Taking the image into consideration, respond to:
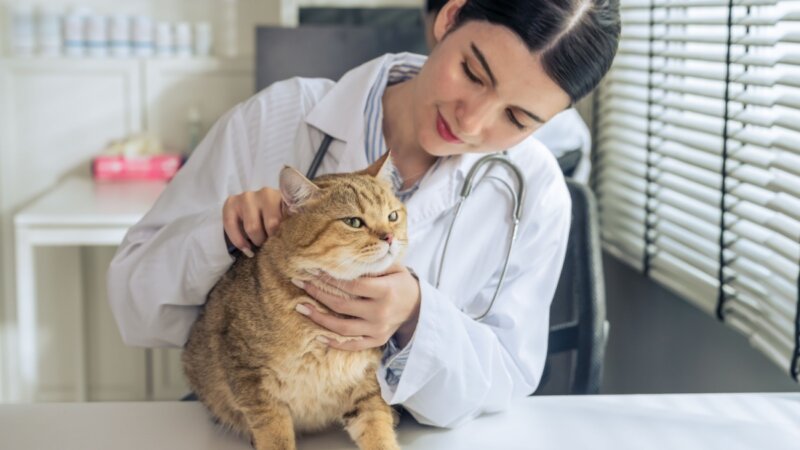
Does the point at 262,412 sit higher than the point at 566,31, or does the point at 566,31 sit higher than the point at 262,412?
the point at 566,31

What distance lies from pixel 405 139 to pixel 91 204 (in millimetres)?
1374

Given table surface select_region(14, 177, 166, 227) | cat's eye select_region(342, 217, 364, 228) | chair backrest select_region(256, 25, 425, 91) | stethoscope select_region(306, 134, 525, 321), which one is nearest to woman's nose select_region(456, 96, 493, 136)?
stethoscope select_region(306, 134, 525, 321)

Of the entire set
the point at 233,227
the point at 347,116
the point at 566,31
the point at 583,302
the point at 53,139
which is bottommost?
the point at 583,302

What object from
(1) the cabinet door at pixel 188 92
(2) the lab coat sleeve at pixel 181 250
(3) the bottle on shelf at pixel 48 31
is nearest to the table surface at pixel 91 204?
(1) the cabinet door at pixel 188 92

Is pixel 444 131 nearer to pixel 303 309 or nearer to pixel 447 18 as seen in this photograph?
pixel 447 18

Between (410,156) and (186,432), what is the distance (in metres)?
0.50

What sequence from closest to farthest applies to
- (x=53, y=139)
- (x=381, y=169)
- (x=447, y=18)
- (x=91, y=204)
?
(x=381, y=169) < (x=447, y=18) < (x=91, y=204) < (x=53, y=139)

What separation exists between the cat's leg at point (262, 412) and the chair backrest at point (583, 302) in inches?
29.0

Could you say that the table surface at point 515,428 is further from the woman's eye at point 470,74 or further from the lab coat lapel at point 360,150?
the woman's eye at point 470,74

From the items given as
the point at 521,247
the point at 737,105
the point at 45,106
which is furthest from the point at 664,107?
the point at 45,106

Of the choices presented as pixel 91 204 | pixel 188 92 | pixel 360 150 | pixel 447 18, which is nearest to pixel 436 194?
pixel 360 150

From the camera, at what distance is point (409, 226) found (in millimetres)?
1133

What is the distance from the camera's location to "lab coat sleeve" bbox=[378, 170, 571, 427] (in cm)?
93

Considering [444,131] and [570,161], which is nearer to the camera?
[444,131]
